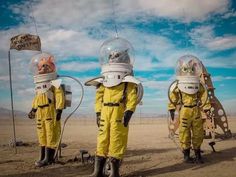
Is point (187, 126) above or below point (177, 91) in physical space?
below

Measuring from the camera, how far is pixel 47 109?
27.2 ft

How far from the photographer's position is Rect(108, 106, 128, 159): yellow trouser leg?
646cm

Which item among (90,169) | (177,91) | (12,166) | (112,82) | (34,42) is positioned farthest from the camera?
(34,42)

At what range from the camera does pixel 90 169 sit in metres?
7.66

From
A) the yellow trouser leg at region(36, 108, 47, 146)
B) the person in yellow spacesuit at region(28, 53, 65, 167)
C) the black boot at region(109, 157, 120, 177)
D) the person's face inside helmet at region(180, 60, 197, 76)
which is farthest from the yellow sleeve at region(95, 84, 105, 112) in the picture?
the person's face inside helmet at region(180, 60, 197, 76)

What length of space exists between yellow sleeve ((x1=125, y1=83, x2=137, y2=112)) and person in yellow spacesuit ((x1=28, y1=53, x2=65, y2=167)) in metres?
2.04

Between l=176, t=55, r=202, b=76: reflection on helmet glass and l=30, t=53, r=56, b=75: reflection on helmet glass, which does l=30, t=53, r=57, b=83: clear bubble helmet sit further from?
l=176, t=55, r=202, b=76: reflection on helmet glass

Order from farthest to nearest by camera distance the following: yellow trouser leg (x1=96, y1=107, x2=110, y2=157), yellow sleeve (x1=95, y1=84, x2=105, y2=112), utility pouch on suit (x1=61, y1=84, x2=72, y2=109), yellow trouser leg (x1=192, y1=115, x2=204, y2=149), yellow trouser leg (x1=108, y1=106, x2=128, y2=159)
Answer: yellow trouser leg (x1=192, y1=115, x2=204, y2=149) < utility pouch on suit (x1=61, y1=84, x2=72, y2=109) < yellow sleeve (x1=95, y1=84, x2=105, y2=112) < yellow trouser leg (x1=96, y1=107, x2=110, y2=157) < yellow trouser leg (x1=108, y1=106, x2=128, y2=159)

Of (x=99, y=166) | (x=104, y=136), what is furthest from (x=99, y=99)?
(x=99, y=166)

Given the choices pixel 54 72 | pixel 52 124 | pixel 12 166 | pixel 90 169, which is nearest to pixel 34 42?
pixel 54 72

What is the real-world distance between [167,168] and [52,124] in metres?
2.73

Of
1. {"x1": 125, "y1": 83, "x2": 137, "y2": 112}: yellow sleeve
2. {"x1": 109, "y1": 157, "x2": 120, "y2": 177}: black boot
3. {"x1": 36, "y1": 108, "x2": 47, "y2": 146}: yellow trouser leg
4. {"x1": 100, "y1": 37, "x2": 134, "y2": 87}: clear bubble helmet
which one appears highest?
{"x1": 100, "y1": 37, "x2": 134, "y2": 87}: clear bubble helmet

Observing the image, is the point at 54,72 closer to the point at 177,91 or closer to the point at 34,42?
the point at 34,42

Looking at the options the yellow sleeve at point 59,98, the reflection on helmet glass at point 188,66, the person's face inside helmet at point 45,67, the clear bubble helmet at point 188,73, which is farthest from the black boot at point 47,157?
the reflection on helmet glass at point 188,66
